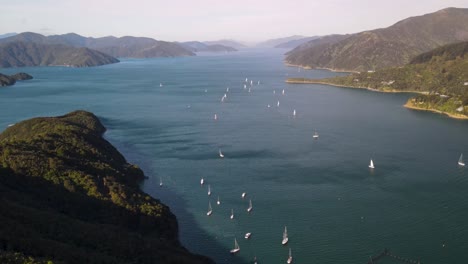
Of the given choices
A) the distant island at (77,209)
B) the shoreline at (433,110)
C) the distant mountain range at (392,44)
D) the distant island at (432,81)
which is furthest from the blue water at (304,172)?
the distant mountain range at (392,44)

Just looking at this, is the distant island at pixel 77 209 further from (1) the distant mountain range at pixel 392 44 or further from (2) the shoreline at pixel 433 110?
(1) the distant mountain range at pixel 392 44

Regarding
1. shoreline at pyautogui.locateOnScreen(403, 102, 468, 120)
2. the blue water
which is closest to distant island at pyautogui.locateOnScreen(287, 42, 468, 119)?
shoreline at pyautogui.locateOnScreen(403, 102, 468, 120)

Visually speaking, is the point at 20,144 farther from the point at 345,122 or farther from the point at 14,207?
the point at 345,122

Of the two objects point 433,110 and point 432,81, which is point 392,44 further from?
point 433,110

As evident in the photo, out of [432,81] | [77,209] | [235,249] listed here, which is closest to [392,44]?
[432,81]

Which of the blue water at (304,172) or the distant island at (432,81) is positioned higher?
the distant island at (432,81)

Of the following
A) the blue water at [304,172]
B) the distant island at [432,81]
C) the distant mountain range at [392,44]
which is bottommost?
the blue water at [304,172]

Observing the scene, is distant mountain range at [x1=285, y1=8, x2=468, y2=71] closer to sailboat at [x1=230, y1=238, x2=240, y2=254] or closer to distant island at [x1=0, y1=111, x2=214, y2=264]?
distant island at [x1=0, y1=111, x2=214, y2=264]
